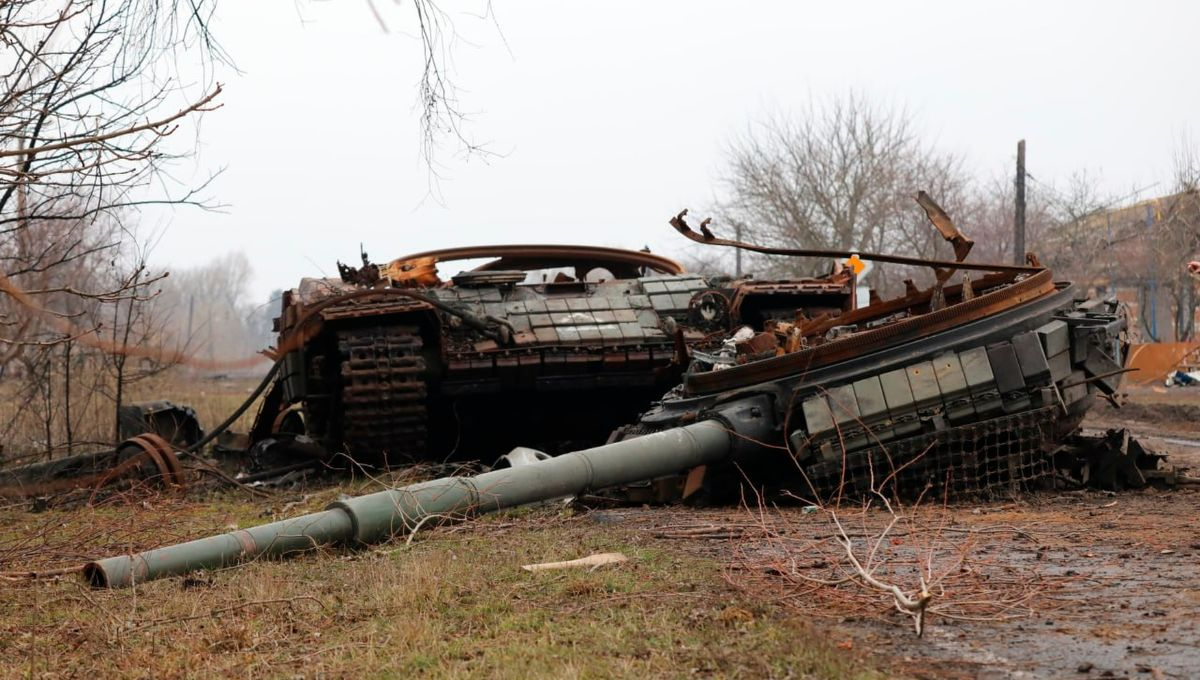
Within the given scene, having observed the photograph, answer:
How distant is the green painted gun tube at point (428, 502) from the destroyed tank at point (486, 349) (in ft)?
8.72

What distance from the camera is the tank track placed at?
1045cm

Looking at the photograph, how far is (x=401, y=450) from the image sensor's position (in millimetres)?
10727

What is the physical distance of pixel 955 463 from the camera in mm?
7777

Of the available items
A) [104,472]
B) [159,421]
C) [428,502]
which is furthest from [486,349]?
[428,502]

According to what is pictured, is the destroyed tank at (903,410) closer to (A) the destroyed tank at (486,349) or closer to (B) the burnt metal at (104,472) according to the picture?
(A) the destroyed tank at (486,349)

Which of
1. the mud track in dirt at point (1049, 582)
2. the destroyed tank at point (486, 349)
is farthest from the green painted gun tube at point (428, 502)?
the destroyed tank at point (486, 349)

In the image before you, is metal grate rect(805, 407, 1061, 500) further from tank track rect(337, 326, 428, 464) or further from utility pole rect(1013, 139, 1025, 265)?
utility pole rect(1013, 139, 1025, 265)

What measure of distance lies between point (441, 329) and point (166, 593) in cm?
576

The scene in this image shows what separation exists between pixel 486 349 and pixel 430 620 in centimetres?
655

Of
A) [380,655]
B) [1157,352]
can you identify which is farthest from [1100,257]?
[380,655]

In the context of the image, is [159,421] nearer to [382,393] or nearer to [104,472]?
[104,472]

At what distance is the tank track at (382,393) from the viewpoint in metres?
10.4

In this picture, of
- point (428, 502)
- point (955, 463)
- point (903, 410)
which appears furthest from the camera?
point (955, 463)

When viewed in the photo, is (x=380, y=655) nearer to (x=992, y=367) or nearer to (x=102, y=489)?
(x=992, y=367)
